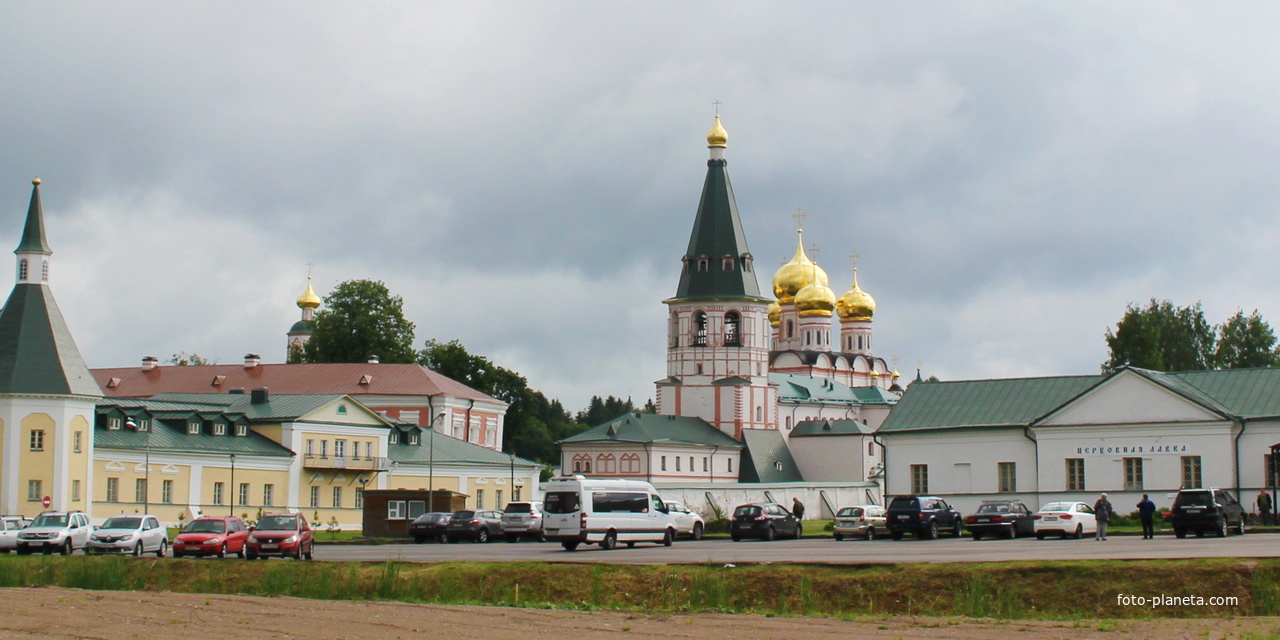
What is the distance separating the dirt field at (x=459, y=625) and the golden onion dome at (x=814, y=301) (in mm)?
122380

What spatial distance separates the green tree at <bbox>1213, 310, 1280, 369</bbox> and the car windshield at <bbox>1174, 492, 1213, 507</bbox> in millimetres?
59207

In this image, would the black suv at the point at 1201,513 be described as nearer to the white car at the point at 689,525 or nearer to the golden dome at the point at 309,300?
the white car at the point at 689,525

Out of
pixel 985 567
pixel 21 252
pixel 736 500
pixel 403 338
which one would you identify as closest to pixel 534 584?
pixel 985 567

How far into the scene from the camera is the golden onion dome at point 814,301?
476 feet

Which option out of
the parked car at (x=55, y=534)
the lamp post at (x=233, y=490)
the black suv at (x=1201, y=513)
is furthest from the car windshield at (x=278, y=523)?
the lamp post at (x=233, y=490)

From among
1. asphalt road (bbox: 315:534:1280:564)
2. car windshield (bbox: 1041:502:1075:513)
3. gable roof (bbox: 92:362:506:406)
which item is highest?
gable roof (bbox: 92:362:506:406)

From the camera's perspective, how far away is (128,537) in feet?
124

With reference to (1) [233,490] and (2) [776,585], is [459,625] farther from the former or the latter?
(1) [233,490]

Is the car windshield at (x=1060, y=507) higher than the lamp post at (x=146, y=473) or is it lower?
lower

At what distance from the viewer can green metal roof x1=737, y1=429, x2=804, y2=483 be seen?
4439 inches

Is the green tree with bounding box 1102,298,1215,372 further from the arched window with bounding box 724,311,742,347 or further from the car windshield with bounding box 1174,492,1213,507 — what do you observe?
the car windshield with bounding box 1174,492,1213,507

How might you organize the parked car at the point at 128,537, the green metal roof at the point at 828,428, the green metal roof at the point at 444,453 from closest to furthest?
the parked car at the point at 128,537 → the green metal roof at the point at 444,453 → the green metal roof at the point at 828,428

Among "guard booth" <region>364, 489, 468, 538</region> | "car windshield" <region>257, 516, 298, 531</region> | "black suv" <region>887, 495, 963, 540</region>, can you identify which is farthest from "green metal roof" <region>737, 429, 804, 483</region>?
"car windshield" <region>257, 516, 298, 531</region>

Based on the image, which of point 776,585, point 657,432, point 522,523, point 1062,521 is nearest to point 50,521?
point 522,523
